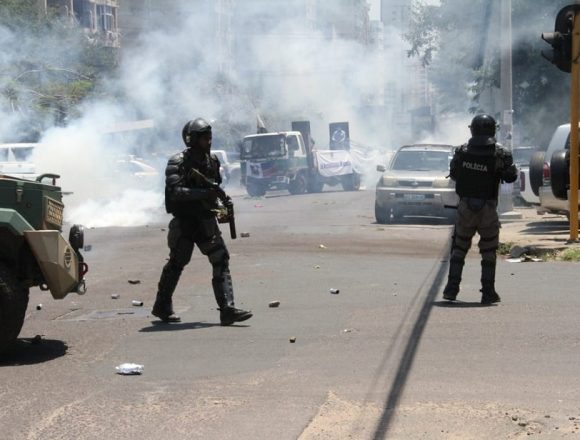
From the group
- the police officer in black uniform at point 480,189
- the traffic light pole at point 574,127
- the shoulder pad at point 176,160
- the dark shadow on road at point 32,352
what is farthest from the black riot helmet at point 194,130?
the traffic light pole at point 574,127

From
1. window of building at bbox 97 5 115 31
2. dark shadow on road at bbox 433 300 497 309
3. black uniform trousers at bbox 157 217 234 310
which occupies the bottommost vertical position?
dark shadow on road at bbox 433 300 497 309

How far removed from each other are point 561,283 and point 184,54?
31231 millimetres

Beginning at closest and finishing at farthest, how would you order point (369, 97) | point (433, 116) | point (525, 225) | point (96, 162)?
point (525, 225) < point (96, 162) < point (369, 97) < point (433, 116)

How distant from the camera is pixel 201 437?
5.52 metres

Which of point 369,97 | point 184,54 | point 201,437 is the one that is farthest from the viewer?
point 369,97

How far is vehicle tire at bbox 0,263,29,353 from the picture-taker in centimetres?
739

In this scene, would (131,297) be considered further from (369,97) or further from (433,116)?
(433,116)

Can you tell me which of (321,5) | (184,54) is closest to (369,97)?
(321,5)

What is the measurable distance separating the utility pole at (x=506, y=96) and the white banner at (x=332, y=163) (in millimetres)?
17359

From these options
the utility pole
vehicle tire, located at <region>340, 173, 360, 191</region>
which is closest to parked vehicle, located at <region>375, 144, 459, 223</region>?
the utility pole

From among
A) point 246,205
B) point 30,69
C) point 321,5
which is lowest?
point 246,205

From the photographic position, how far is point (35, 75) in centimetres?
2778

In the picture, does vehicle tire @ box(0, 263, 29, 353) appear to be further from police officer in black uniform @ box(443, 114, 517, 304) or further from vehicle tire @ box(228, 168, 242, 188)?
vehicle tire @ box(228, 168, 242, 188)

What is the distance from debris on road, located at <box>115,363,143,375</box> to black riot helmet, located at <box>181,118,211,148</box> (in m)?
2.39
